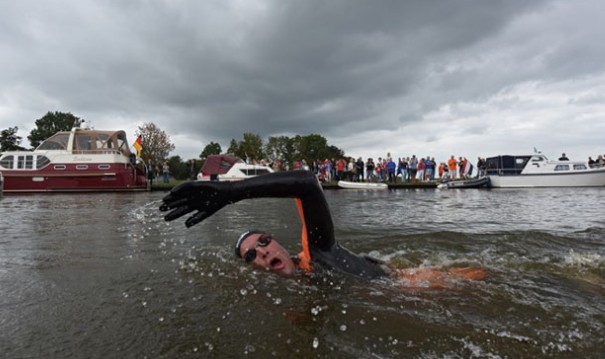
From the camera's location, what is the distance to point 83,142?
2123 centimetres

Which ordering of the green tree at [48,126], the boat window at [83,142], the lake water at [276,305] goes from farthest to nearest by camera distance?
the green tree at [48,126] < the boat window at [83,142] < the lake water at [276,305]

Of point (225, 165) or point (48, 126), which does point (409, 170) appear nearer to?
point (225, 165)

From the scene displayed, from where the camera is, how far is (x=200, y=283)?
3262 millimetres

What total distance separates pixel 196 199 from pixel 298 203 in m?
0.83

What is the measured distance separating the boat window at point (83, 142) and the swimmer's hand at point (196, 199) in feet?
73.8

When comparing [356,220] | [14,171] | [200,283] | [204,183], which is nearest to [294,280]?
[200,283]

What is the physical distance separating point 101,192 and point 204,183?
20.7m

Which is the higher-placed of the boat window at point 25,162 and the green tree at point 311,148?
the green tree at point 311,148

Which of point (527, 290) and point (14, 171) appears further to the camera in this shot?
point (14, 171)

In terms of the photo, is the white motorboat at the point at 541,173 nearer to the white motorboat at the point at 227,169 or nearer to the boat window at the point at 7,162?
the white motorboat at the point at 227,169

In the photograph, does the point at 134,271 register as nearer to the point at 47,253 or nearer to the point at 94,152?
the point at 47,253

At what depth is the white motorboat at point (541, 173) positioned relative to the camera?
74.2 ft

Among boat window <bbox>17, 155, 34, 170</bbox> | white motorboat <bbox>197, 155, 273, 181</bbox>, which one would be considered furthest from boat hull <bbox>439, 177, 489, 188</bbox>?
boat window <bbox>17, 155, 34, 170</bbox>

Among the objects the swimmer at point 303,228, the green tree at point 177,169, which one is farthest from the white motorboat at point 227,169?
the green tree at point 177,169
